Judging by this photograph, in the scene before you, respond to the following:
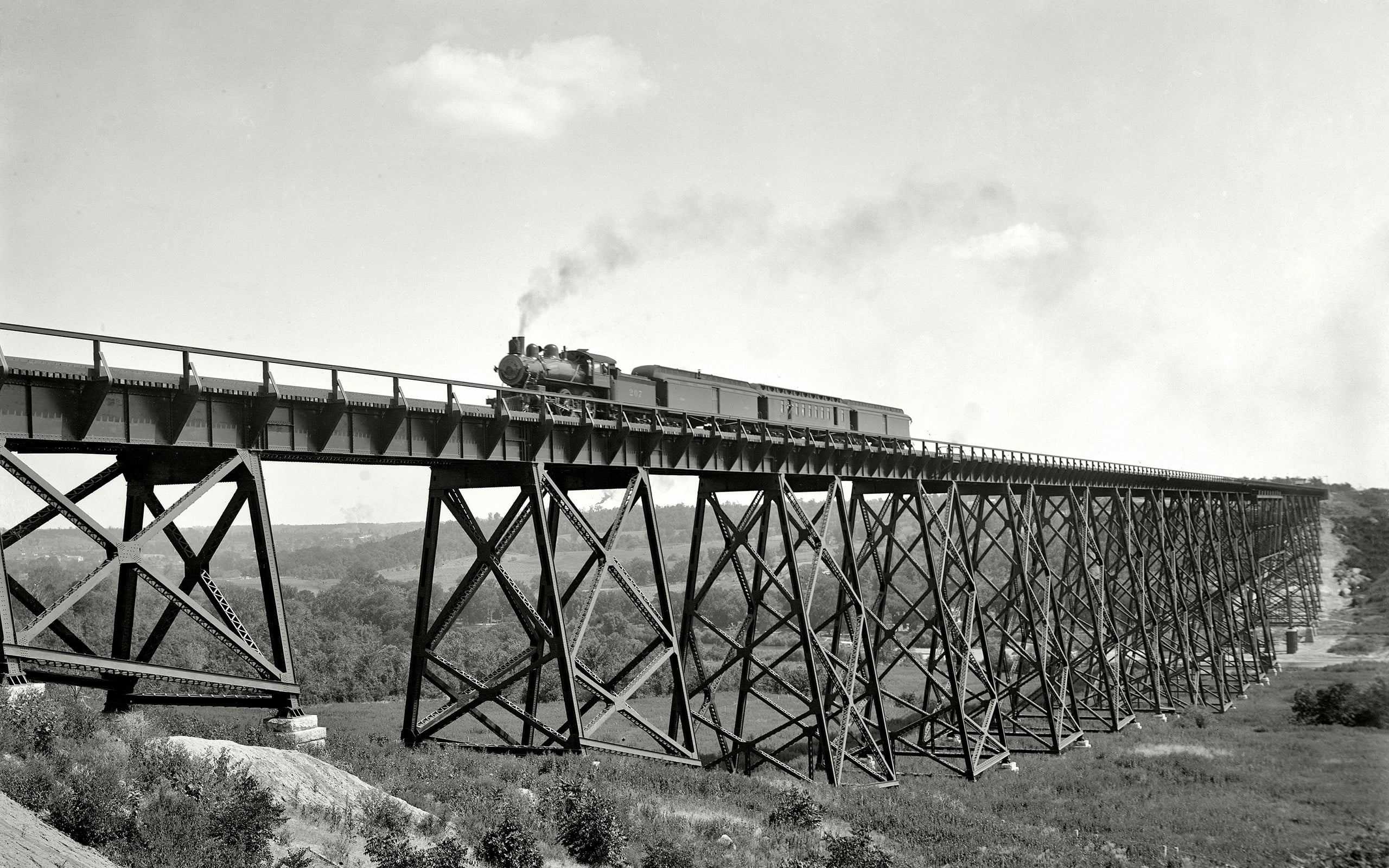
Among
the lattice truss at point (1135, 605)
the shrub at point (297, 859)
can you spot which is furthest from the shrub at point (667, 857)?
the lattice truss at point (1135, 605)

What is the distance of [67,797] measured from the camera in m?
8.39

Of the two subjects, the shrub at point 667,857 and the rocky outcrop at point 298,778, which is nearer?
the rocky outcrop at point 298,778

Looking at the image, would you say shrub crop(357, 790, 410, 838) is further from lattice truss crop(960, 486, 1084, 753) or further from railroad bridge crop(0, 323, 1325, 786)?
lattice truss crop(960, 486, 1084, 753)

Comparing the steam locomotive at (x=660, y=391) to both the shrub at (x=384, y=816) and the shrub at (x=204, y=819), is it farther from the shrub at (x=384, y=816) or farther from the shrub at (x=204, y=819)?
the shrub at (x=204, y=819)

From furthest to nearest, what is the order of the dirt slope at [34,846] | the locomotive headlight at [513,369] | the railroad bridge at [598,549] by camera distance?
the locomotive headlight at [513,369]
the railroad bridge at [598,549]
the dirt slope at [34,846]

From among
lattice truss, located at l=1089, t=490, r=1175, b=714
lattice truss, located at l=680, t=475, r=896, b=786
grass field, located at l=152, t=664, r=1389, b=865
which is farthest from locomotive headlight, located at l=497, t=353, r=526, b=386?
lattice truss, located at l=1089, t=490, r=1175, b=714

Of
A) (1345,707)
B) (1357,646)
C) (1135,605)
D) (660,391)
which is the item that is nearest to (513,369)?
(660,391)

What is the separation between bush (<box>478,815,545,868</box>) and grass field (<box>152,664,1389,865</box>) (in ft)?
1.96

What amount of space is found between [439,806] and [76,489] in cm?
576

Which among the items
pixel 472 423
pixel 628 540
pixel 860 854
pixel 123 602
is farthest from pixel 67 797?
pixel 628 540

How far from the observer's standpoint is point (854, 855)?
508 inches

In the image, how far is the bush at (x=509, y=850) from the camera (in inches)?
414

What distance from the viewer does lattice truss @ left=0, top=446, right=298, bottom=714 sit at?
9.38 metres

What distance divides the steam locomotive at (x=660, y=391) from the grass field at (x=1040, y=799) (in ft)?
20.0
